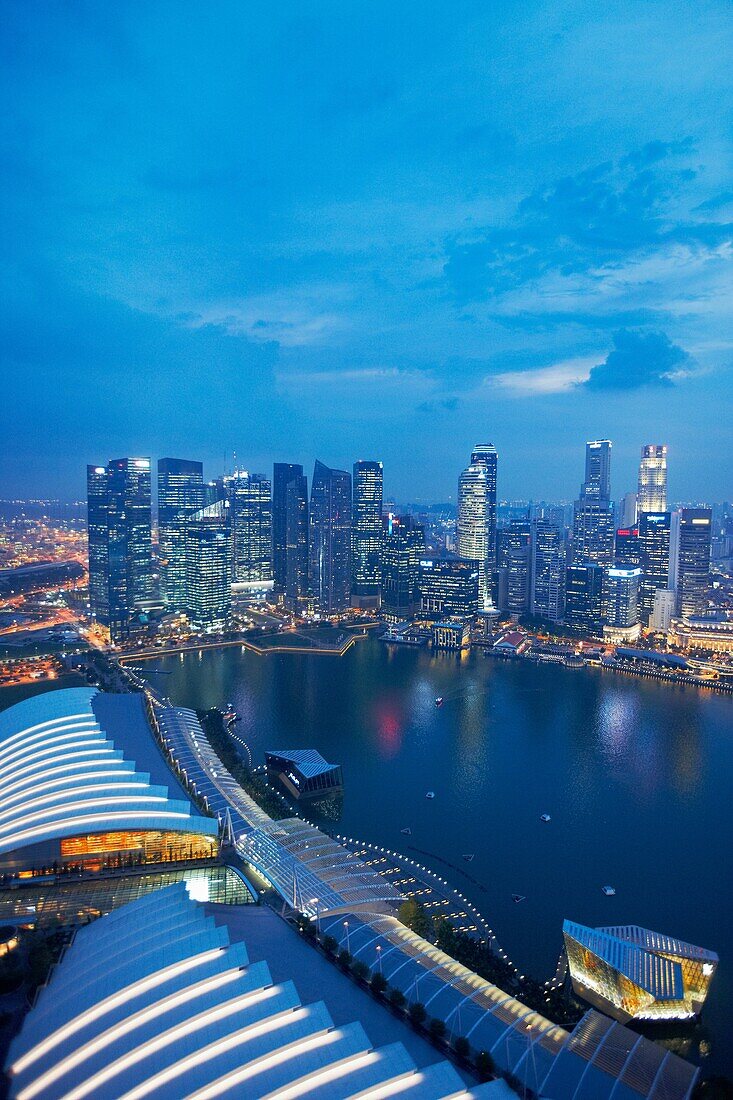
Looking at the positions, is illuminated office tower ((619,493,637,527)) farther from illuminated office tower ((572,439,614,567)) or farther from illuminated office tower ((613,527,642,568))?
illuminated office tower ((613,527,642,568))

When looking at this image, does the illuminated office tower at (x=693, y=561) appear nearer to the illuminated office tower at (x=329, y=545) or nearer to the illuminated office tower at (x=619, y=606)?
the illuminated office tower at (x=619, y=606)

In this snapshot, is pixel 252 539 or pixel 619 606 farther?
pixel 252 539

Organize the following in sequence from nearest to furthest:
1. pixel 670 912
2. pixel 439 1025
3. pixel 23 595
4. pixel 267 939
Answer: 1. pixel 439 1025
2. pixel 267 939
3. pixel 670 912
4. pixel 23 595

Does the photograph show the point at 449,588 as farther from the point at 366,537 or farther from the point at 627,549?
the point at 627,549

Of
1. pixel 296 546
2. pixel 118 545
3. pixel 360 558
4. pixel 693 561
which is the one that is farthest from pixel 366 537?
pixel 693 561

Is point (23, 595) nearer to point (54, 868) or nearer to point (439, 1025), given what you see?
point (54, 868)

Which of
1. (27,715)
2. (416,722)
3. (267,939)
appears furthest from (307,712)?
(267,939)
